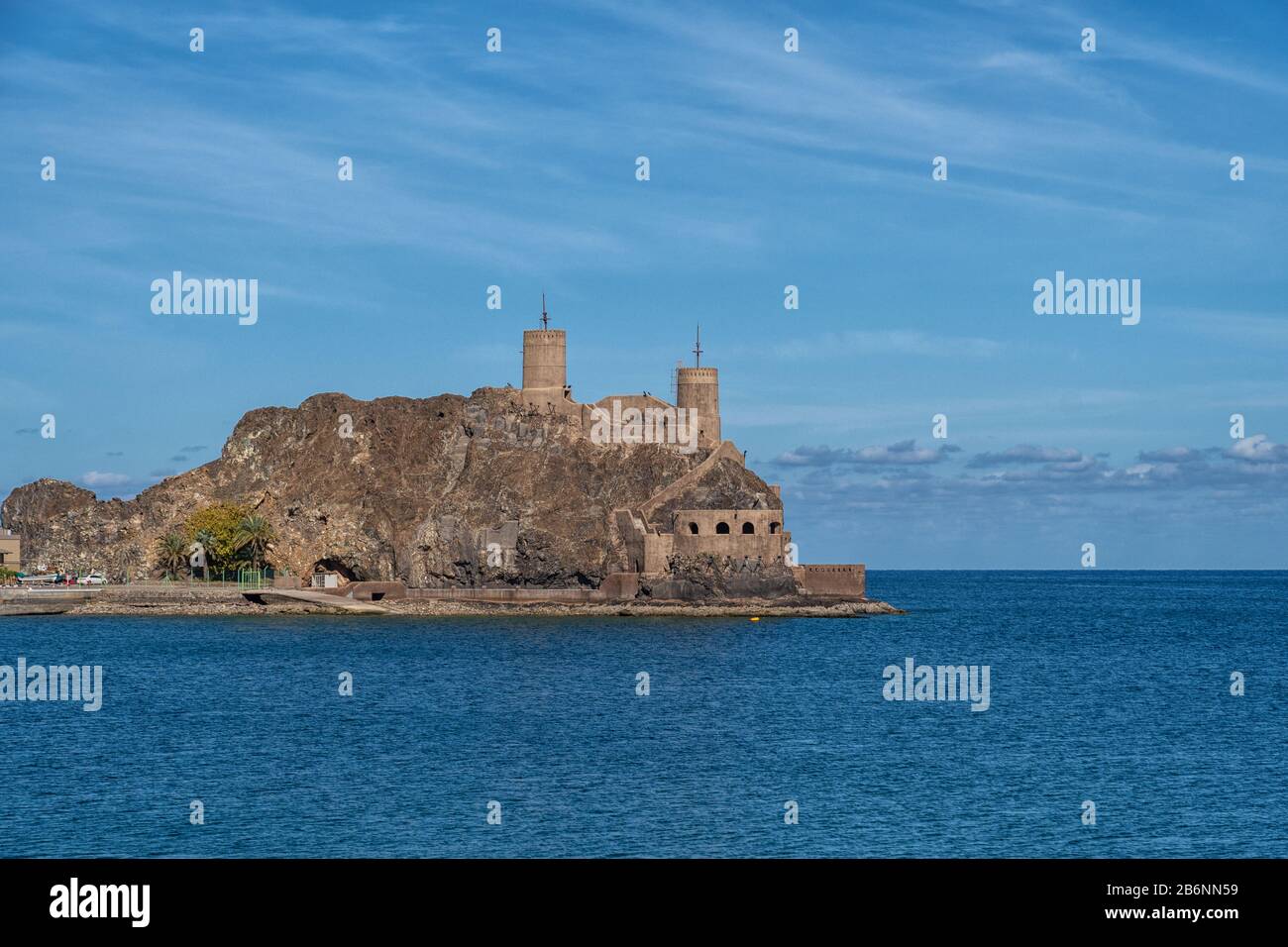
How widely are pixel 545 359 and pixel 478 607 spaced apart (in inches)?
963

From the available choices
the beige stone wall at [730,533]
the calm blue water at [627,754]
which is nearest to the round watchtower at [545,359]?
the beige stone wall at [730,533]

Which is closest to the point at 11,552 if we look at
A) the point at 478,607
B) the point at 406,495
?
the point at 406,495

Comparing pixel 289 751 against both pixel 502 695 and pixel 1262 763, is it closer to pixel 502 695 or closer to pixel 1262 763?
pixel 502 695

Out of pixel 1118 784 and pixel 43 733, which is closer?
pixel 1118 784

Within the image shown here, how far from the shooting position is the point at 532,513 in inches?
4850

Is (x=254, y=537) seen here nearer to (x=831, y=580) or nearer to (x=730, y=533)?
(x=730, y=533)

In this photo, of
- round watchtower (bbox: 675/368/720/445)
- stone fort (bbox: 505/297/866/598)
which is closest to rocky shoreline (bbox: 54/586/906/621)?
stone fort (bbox: 505/297/866/598)

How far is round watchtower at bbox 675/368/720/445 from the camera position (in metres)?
127

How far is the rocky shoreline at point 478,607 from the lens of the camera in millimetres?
114375

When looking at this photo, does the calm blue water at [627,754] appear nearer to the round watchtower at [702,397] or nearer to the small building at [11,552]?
the round watchtower at [702,397]

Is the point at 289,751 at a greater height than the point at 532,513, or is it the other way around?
the point at 532,513

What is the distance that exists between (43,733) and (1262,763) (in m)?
39.6

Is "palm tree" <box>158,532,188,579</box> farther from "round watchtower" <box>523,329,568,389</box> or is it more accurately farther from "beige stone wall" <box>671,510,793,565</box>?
"beige stone wall" <box>671,510,793,565</box>
